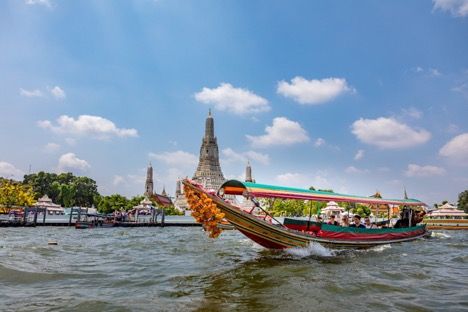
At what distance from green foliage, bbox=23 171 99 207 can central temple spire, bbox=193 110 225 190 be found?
29.1 meters

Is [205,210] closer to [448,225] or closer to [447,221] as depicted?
[448,225]

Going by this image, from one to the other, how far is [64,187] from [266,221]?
2947 inches

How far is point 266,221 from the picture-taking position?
13.5 meters

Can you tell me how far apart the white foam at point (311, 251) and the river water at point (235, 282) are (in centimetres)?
4

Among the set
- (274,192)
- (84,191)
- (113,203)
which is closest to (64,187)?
(84,191)

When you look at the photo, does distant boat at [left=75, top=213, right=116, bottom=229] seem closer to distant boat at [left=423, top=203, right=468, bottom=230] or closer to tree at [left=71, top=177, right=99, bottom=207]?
distant boat at [left=423, top=203, right=468, bottom=230]

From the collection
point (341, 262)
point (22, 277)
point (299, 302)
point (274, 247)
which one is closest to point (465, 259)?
point (341, 262)

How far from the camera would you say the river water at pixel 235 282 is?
7391 mm

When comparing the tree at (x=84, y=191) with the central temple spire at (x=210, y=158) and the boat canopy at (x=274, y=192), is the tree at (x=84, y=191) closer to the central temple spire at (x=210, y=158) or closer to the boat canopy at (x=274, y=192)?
the central temple spire at (x=210, y=158)

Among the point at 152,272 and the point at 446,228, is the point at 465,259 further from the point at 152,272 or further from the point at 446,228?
the point at 446,228

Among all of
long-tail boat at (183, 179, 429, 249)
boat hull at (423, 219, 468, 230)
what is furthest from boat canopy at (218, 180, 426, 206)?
boat hull at (423, 219, 468, 230)

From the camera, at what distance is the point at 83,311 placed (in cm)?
679

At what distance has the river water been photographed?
7391 mm

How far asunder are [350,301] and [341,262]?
5.39 metres
